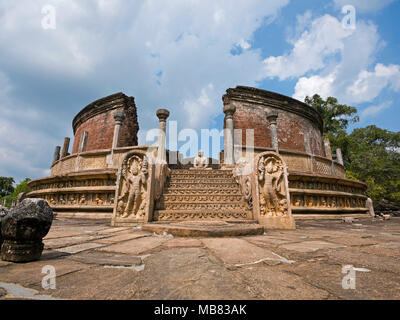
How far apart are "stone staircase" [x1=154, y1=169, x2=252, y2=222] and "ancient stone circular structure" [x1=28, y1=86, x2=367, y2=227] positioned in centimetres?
2

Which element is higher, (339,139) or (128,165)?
(339,139)

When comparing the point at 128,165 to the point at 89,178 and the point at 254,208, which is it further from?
the point at 89,178

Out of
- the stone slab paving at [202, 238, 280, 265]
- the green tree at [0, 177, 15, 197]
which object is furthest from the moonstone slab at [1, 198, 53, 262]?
the green tree at [0, 177, 15, 197]

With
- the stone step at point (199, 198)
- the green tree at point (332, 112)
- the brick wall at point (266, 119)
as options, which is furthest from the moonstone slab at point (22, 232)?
the green tree at point (332, 112)

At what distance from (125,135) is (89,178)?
26.9ft

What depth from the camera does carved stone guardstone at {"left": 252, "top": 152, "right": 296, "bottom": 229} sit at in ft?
13.3

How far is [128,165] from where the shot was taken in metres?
4.74

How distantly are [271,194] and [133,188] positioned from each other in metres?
3.19

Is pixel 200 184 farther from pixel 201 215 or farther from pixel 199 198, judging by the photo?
pixel 201 215

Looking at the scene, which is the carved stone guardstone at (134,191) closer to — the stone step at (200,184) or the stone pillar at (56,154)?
the stone step at (200,184)

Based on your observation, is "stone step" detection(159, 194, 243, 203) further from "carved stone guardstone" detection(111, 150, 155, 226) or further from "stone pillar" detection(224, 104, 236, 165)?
"stone pillar" detection(224, 104, 236, 165)

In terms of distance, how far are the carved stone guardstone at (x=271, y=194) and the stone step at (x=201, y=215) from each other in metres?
0.40

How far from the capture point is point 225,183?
239 inches
